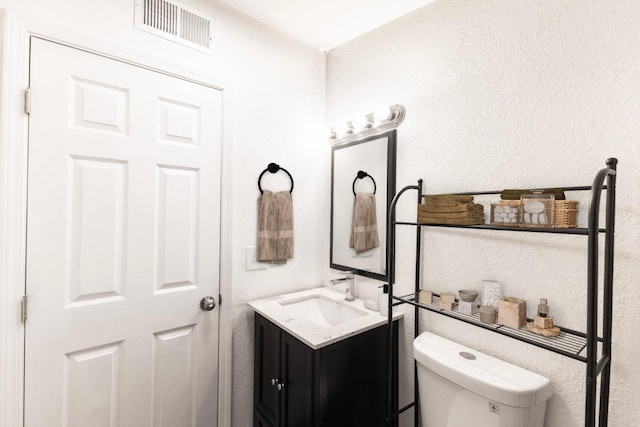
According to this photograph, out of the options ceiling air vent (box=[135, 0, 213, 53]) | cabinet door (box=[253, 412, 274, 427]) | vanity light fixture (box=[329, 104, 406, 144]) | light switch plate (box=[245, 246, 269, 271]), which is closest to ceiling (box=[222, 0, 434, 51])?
ceiling air vent (box=[135, 0, 213, 53])

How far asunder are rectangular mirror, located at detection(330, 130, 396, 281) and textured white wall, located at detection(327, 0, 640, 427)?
0.09 meters

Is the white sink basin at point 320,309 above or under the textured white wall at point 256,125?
under

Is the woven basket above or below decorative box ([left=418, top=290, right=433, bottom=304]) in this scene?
above

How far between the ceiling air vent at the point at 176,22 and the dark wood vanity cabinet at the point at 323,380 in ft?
4.64

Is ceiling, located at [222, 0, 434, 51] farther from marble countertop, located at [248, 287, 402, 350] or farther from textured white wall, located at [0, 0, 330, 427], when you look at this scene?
marble countertop, located at [248, 287, 402, 350]

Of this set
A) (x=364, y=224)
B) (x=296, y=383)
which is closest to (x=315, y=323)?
(x=296, y=383)

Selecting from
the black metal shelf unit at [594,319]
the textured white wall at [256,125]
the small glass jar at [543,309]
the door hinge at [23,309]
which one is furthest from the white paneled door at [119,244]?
the small glass jar at [543,309]

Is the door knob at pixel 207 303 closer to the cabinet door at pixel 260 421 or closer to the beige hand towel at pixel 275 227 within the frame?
the beige hand towel at pixel 275 227

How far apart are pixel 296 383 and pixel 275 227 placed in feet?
2.63

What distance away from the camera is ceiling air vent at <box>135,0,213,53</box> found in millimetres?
1370

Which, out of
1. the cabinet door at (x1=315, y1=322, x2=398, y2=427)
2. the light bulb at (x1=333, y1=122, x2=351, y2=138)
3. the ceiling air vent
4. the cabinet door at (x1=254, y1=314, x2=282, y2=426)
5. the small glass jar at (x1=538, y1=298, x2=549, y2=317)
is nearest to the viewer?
the small glass jar at (x1=538, y1=298, x2=549, y2=317)

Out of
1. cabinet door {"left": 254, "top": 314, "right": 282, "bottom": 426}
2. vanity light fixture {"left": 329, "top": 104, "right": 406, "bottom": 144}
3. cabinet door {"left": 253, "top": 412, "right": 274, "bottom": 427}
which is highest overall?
Answer: vanity light fixture {"left": 329, "top": 104, "right": 406, "bottom": 144}

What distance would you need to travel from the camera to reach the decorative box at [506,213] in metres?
1.03

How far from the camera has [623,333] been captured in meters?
0.97
